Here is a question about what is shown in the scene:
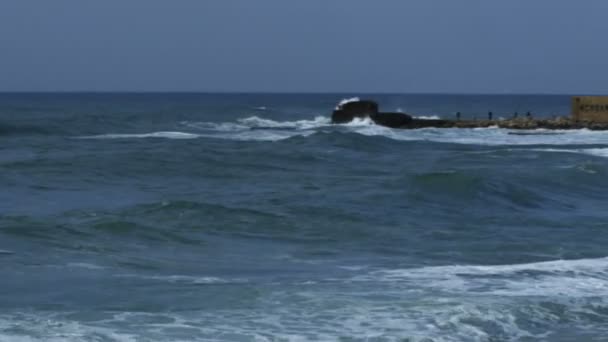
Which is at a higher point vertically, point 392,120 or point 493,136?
point 392,120

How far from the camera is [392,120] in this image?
59.0 metres

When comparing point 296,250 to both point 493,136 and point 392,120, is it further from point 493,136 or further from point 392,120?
point 392,120

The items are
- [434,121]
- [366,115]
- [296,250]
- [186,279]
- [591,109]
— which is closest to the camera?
[186,279]

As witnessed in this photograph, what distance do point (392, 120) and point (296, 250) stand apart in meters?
43.1

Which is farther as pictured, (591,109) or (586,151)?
(591,109)

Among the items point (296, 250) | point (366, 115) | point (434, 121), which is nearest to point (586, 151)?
point (434, 121)

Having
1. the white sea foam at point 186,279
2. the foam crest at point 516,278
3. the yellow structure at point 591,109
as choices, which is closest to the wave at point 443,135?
the yellow structure at point 591,109

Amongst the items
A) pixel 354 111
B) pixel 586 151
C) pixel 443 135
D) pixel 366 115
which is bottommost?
pixel 443 135

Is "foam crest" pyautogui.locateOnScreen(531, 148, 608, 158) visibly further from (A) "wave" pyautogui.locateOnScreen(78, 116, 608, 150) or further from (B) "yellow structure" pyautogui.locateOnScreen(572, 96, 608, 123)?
(B) "yellow structure" pyautogui.locateOnScreen(572, 96, 608, 123)

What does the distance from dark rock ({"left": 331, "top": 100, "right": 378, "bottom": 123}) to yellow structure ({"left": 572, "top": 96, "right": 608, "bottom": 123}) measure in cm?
957

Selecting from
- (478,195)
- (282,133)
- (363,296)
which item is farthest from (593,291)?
(282,133)

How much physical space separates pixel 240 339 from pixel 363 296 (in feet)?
7.57

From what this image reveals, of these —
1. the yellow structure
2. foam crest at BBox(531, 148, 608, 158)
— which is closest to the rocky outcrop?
the yellow structure

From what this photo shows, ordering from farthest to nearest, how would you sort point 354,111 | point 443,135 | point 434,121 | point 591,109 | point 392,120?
point 354,111 < point 434,121 < point 392,120 < point 591,109 < point 443,135
